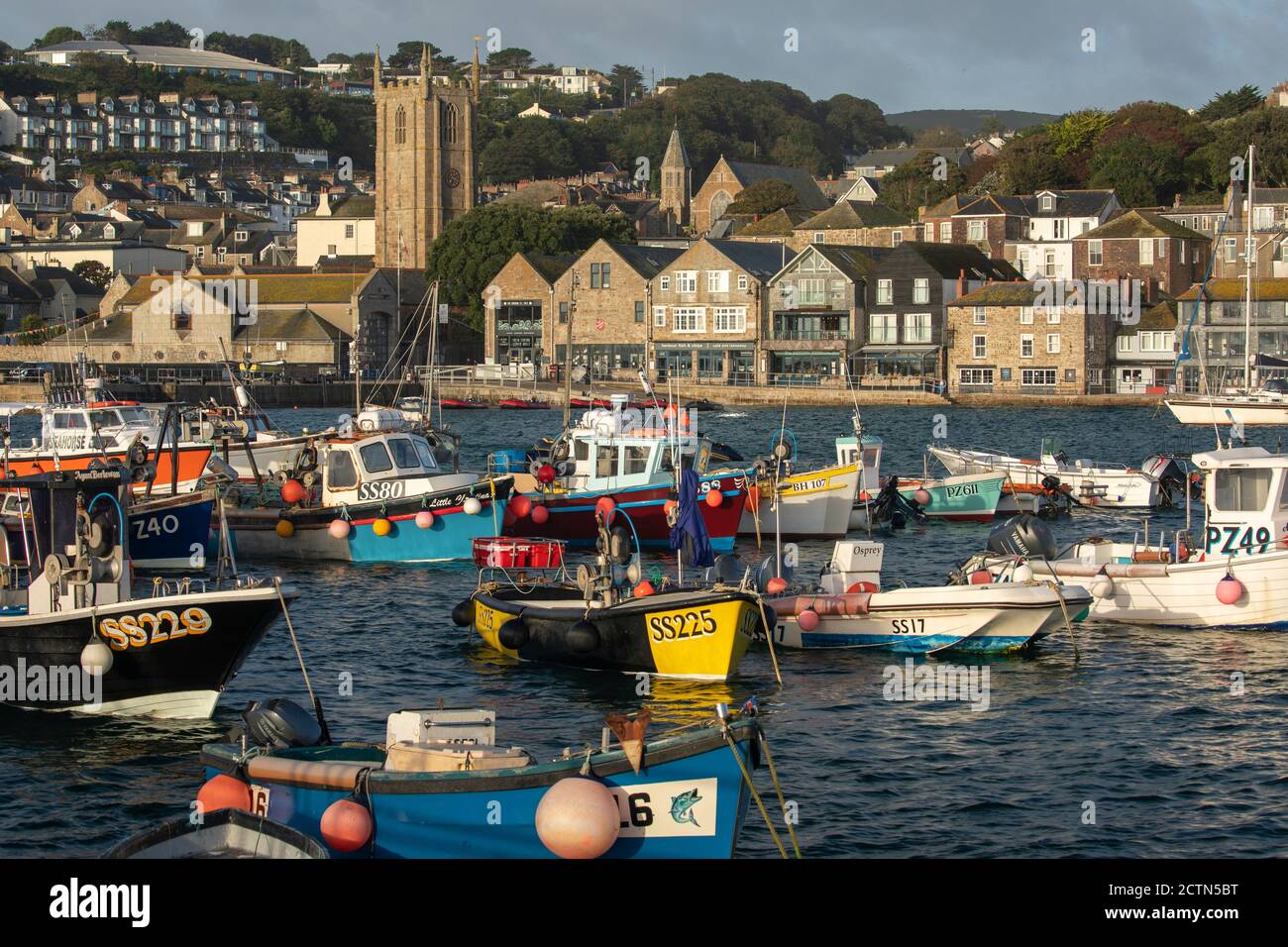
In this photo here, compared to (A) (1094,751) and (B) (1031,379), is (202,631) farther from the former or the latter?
(B) (1031,379)

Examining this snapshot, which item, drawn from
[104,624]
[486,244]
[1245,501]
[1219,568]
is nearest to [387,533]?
[104,624]

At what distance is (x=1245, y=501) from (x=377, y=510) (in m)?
16.6

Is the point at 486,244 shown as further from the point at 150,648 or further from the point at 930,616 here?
the point at 150,648

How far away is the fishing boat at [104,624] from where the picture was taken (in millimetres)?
20031

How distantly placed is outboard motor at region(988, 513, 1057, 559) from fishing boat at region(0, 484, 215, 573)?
14451 mm

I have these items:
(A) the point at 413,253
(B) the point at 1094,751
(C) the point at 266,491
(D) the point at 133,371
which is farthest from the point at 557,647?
(A) the point at 413,253

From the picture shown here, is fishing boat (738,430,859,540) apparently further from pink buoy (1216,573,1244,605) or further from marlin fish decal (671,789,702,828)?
marlin fish decal (671,789,702,828)

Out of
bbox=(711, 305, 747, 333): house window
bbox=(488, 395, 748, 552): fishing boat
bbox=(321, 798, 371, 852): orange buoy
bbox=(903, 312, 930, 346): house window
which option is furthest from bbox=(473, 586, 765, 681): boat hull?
bbox=(711, 305, 747, 333): house window

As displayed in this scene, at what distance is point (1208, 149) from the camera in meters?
122

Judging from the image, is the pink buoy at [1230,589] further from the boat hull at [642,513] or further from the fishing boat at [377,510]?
the fishing boat at [377,510]

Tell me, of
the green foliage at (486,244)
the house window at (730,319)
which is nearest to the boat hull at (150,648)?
the house window at (730,319)

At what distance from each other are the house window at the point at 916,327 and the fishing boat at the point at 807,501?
61257 mm

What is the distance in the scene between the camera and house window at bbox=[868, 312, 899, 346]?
9944 centimetres
